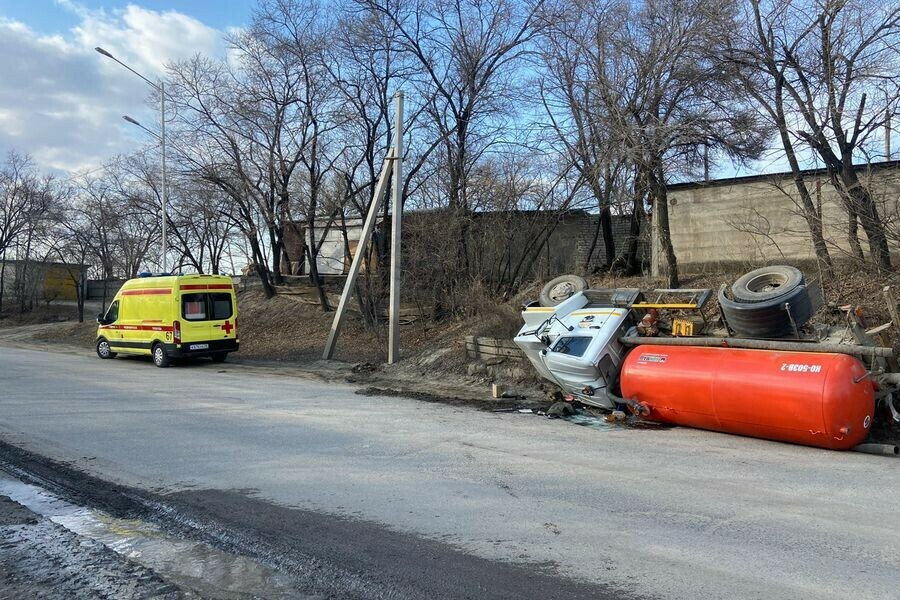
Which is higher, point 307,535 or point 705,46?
point 705,46

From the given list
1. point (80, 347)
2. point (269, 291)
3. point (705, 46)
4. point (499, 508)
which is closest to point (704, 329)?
point (499, 508)

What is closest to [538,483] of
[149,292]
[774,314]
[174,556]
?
[174,556]

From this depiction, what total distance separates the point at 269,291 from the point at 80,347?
778 centimetres

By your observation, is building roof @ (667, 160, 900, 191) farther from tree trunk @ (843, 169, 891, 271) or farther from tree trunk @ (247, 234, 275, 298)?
tree trunk @ (247, 234, 275, 298)

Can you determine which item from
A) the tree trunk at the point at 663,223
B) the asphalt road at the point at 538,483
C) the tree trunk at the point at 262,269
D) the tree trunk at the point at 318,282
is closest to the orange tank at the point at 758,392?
the asphalt road at the point at 538,483

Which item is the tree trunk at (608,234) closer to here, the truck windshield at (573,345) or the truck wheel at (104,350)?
the truck windshield at (573,345)

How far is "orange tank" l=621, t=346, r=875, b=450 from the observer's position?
7.46 m

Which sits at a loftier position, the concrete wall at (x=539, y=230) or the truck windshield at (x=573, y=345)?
the concrete wall at (x=539, y=230)

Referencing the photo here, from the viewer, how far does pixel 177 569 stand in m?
4.30

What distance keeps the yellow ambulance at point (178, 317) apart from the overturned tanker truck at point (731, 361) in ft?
35.2

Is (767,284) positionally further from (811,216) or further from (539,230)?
(539,230)

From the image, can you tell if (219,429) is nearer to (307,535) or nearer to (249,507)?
(249,507)

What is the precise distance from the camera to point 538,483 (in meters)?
6.32

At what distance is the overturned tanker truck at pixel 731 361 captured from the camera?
24.9 ft
